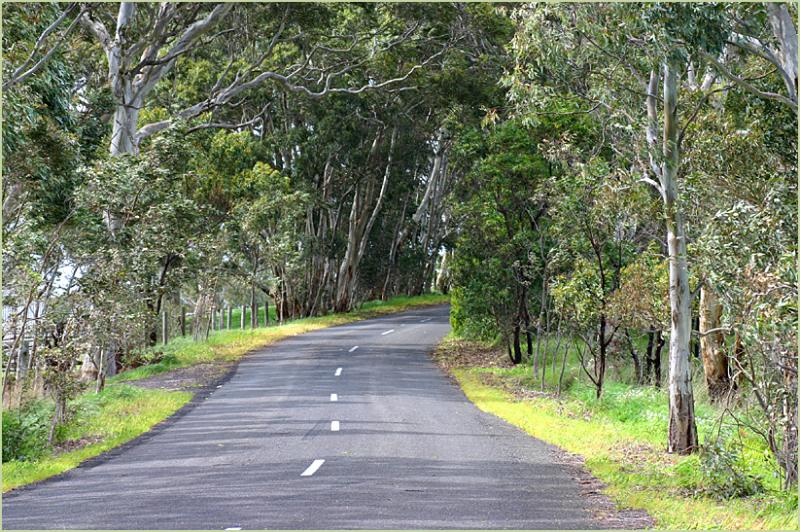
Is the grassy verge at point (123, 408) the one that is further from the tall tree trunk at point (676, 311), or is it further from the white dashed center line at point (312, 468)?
the tall tree trunk at point (676, 311)

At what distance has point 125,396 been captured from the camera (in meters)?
21.5

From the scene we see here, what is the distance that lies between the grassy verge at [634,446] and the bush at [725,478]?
0.13 metres

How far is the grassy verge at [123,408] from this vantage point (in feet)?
45.3

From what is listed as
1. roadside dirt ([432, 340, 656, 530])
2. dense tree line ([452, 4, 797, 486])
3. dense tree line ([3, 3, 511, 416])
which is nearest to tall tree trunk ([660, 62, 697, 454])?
dense tree line ([452, 4, 797, 486])

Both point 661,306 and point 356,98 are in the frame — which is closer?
point 661,306

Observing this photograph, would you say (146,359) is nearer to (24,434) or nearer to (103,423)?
Answer: (103,423)

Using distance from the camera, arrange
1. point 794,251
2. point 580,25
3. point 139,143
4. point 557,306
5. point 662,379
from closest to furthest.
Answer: point 794,251
point 580,25
point 557,306
point 662,379
point 139,143

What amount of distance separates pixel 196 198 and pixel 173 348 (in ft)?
21.6

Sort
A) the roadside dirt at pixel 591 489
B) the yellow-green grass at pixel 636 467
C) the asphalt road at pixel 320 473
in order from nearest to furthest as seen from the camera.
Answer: the asphalt road at pixel 320 473 < the roadside dirt at pixel 591 489 < the yellow-green grass at pixel 636 467

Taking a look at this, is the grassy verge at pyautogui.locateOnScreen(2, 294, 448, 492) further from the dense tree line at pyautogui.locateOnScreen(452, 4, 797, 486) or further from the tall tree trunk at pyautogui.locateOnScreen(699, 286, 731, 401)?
the tall tree trunk at pyautogui.locateOnScreen(699, 286, 731, 401)

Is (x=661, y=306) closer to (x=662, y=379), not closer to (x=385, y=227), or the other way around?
(x=662, y=379)

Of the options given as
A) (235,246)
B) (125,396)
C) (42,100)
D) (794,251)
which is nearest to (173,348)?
(235,246)

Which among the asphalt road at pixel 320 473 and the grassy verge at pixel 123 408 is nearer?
the asphalt road at pixel 320 473

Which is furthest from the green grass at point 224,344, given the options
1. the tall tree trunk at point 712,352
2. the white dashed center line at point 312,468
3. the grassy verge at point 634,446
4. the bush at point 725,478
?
the bush at point 725,478
